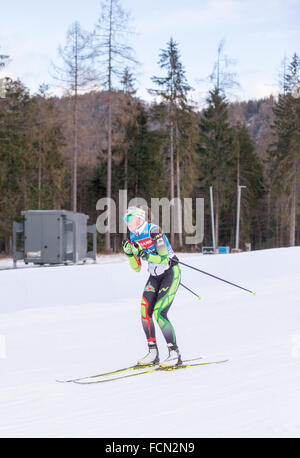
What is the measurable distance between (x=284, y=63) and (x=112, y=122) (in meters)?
17.7

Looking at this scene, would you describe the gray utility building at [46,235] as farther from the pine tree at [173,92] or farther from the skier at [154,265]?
the pine tree at [173,92]

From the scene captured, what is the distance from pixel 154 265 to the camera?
597cm

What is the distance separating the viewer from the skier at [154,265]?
230 inches

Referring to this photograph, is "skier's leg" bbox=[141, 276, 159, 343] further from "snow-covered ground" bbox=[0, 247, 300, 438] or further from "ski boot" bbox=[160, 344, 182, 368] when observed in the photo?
"snow-covered ground" bbox=[0, 247, 300, 438]

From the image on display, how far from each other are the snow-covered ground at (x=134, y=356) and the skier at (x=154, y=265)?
56 cm

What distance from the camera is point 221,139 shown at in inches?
1703

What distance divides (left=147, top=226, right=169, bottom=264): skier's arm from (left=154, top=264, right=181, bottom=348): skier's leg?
0.84 ft

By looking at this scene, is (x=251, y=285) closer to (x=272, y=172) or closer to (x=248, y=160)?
(x=272, y=172)

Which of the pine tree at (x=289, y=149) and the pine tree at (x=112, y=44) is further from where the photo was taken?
the pine tree at (x=289, y=149)

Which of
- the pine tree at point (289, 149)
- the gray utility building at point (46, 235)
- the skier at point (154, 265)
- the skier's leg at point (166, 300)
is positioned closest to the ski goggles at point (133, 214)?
the skier at point (154, 265)

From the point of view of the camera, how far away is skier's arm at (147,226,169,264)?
578 cm

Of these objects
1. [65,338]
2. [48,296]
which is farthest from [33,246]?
[65,338]

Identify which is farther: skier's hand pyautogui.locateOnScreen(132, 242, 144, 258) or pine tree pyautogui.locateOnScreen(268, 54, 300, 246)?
pine tree pyautogui.locateOnScreen(268, 54, 300, 246)

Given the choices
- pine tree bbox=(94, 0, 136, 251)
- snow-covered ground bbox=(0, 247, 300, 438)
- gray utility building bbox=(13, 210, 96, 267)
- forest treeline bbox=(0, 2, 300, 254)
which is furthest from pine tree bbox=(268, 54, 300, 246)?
snow-covered ground bbox=(0, 247, 300, 438)
